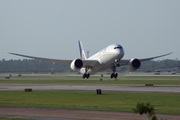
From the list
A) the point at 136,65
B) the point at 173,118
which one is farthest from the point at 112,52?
the point at 173,118

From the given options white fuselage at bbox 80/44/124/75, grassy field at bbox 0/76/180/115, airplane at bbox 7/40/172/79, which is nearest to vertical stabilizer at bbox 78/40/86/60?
airplane at bbox 7/40/172/79

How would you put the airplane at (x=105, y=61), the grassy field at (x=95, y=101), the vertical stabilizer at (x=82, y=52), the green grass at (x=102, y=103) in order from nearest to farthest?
the green grass at (x=102, y=103) < the grassy field at (x=95, y=101) < the airplane at (x=105, y=61) < the vertical stabilizer at (x=82, y=52)

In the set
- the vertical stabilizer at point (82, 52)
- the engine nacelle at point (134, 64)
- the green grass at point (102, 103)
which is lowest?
the green grass at point (102, 103)

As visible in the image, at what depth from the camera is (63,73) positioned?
73562 millimetres

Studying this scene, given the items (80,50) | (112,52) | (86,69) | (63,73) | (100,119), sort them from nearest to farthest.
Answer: (100,119), (112,52), (86,69), (63,73), (80,50)

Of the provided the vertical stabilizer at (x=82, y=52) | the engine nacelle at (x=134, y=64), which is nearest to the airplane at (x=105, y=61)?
the engine nacelle at (x=134, y=64)

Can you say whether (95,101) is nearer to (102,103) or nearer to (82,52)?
(102,103)

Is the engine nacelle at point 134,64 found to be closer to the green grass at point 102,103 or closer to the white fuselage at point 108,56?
the white fuselage at point 108,56

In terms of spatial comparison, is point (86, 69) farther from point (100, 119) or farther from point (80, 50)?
point (100, 119)

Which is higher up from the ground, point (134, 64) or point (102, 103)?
point (134, 64)

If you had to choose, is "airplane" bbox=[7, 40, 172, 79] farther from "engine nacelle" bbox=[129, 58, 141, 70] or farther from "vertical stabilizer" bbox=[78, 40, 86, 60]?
"vertical stabilizer" bbox=[78, 40, 86, 60]

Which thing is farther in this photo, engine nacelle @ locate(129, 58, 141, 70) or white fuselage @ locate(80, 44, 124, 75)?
engine nacelle @ locate(129, 58, 141, 70)

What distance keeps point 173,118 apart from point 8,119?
37.6ft

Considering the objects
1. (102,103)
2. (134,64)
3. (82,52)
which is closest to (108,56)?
(134,64)
